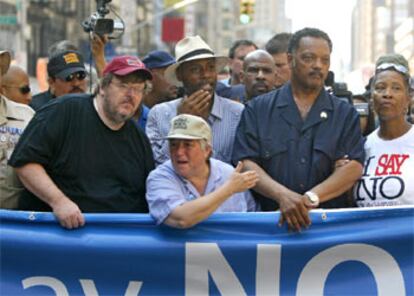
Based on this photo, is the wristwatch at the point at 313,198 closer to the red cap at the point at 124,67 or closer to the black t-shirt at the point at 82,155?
the black t-shirt at the point at 82,155

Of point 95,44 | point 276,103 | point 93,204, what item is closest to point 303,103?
point 276,103

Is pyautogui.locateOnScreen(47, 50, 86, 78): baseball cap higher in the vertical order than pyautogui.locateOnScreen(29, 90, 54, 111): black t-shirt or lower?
higher

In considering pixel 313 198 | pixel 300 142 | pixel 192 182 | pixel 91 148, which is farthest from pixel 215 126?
pixel 313 198

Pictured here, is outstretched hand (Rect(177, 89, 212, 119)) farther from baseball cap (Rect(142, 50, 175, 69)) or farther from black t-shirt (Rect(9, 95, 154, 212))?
baseball cap (Rect(142, 50, 175, 69))

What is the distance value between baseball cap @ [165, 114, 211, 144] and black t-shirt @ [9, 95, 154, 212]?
42 cm

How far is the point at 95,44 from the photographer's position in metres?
7.61

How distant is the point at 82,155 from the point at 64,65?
94.5 inches

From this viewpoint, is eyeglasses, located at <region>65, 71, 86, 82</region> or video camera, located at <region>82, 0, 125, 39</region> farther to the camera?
video camera, located at <region>82, 0, 125, 39</region>

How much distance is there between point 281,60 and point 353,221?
3.79 metres

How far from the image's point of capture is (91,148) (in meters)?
5.29

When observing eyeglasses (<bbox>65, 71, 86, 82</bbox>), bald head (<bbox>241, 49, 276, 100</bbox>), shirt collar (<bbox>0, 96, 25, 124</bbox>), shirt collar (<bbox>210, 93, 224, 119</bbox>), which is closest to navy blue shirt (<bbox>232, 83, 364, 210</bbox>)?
shirt collar (<bbox>210, 93, 224, 119</bbox>)

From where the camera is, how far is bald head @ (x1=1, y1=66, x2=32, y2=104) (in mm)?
7430

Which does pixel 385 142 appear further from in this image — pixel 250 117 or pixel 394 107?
pixel 250 117

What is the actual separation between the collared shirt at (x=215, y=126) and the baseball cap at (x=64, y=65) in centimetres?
159
